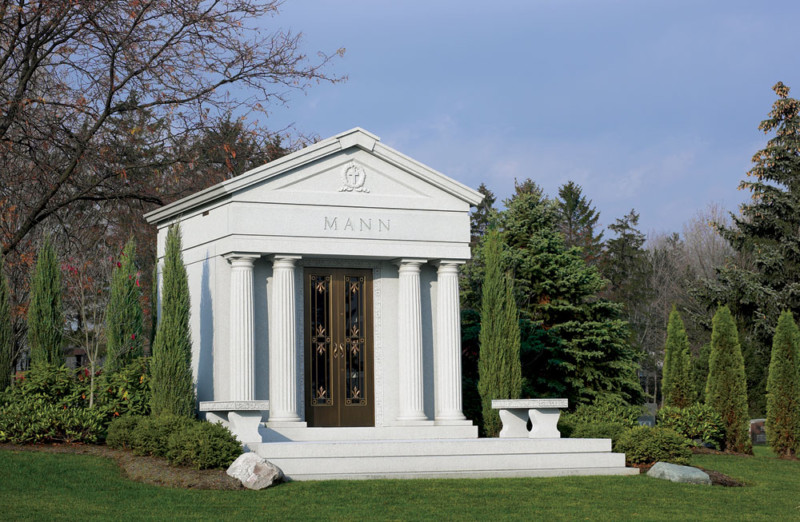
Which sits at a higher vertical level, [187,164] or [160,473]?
[187,164]

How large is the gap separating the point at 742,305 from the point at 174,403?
20.1 meters

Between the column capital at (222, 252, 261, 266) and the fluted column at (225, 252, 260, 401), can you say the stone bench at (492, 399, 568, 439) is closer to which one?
the fluted column at (225, 252, 260, 401)

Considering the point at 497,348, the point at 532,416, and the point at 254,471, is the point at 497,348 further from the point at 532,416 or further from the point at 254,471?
the point at 254,471

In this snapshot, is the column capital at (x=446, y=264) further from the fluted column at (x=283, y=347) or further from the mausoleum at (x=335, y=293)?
the fluted column at (x=283, y=347)

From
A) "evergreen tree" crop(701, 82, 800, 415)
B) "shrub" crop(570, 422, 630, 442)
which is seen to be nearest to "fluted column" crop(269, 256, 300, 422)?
"shrub" crop(570, 422, 630, 442)

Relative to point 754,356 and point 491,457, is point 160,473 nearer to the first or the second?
point 491,457

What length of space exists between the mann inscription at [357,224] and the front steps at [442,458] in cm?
413

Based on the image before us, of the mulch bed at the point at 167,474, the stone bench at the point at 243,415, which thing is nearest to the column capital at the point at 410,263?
the stone bench at the point at 243,415

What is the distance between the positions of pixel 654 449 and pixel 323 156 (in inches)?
300

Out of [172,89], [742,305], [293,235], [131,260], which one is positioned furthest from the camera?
[742,305]

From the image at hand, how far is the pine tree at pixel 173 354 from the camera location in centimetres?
1538

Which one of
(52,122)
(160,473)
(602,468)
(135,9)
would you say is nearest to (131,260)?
(52,122)

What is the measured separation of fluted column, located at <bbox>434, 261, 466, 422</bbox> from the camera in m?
17.3

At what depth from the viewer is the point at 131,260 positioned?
18156 mm
